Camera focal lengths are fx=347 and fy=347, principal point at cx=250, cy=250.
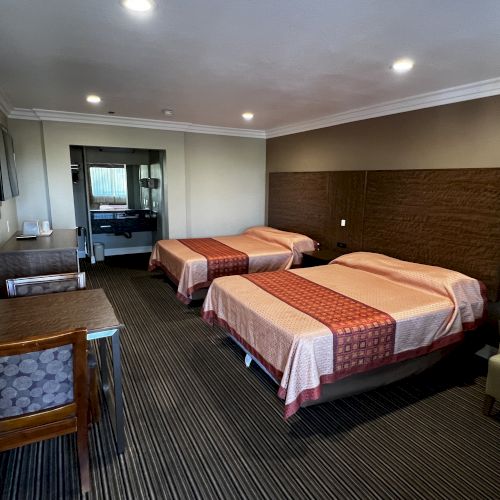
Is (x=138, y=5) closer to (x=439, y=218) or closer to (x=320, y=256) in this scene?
(x=439, y=218)

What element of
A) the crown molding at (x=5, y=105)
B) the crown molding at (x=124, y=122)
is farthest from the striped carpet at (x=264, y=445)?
the crown molding at (x=124, y=122)

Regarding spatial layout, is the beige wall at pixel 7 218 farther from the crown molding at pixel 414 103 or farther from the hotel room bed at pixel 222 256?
the crown molding at pixel 414 103

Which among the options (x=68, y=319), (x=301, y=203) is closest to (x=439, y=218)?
(x=301, y=203)

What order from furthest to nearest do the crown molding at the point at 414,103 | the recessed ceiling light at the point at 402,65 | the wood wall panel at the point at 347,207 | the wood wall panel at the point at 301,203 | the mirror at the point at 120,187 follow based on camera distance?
the mirror at the point at 120,187, the wood wall panel at the point at 301,203, the wood wall panel at the point at 347,207, the crown molding at the point at 414,103, the recessed ceiling light at the point at 402,65

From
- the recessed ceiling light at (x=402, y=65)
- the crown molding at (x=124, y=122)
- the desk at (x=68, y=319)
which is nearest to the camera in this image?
the desk at (x=68, y=319)

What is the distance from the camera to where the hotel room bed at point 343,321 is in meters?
2.12

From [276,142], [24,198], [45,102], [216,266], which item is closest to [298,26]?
[216,266]

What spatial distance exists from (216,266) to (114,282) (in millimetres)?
1793

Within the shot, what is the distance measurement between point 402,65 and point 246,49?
1172 millimetres

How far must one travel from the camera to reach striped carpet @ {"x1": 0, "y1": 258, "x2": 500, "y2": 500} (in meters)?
1.72

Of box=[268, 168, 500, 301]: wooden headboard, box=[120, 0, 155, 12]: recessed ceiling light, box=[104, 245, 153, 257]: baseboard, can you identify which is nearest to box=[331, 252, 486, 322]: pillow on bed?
box=[268, 168, 500, 301]: wooden headboard

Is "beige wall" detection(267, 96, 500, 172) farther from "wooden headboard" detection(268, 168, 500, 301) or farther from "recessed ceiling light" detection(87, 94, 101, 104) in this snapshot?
"recessed ceiling light" detection(87, 94, 101, 104)

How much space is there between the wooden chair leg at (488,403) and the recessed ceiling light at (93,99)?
14.3 ft

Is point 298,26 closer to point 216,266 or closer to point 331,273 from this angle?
point 331,273
